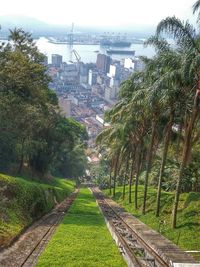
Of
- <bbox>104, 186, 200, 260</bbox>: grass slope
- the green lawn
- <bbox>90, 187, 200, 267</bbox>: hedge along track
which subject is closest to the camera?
the green lawn

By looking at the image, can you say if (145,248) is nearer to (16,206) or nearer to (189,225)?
(189,225)

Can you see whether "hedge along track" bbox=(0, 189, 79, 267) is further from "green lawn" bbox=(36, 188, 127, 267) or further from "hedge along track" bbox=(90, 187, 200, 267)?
"hedge along track" bbox=(90, 187, 200, 267)

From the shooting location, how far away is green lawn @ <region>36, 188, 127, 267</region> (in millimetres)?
14875

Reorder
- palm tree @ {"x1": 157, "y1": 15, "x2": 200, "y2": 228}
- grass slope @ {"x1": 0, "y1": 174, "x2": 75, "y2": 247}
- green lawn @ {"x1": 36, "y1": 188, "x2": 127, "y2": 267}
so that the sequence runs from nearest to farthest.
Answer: green lawn @ {"x1": 36, "y1": 188, "x2": 127, "y2": 267} → grass slope @ {"x1": 0, "y1": 174, "x2": 75, "y2": 247} → palm tree @ {"x1": 157, "y1": 15, "x2": 200, "y2": 228}

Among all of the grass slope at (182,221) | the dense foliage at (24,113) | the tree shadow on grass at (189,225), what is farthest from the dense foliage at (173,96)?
the dense foliage at (24,113)

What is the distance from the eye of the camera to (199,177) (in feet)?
101

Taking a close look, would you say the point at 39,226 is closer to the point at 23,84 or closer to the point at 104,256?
the point at 104,256

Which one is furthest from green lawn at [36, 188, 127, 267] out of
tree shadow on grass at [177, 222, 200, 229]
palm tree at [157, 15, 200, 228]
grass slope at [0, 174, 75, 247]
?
palm tree at [157, 15, 200, 228]

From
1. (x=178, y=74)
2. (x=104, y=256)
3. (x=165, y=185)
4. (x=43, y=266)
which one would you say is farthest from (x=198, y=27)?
(x=165, y=185)

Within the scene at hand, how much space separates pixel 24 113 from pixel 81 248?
961 inches

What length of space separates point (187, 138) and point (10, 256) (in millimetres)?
10405

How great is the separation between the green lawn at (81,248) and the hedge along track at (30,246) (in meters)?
0.37

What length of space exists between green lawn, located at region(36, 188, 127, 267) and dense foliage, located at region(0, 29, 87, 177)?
656 inches

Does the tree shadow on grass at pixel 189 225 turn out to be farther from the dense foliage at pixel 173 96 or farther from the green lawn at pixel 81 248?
the green lawn at pixel 81 248
